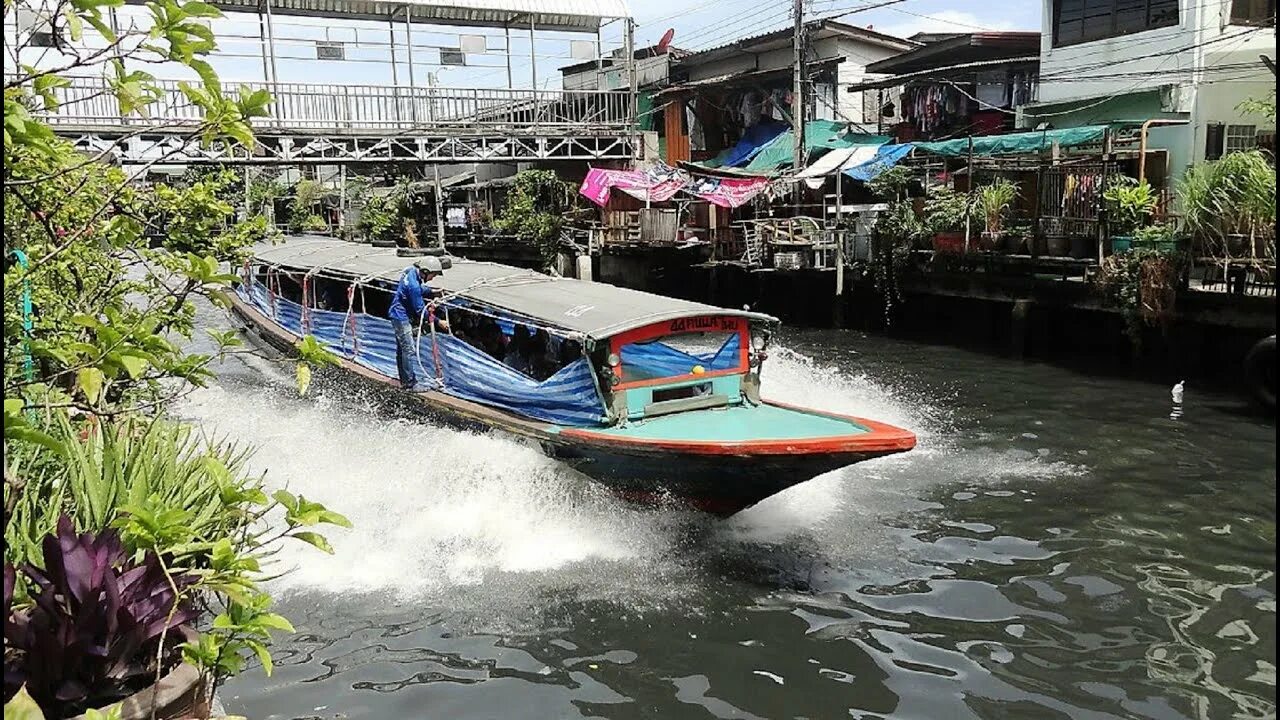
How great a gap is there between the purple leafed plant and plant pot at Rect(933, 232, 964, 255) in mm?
16864

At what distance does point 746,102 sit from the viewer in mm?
29672

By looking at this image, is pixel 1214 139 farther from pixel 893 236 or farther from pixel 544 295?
pixel 544 295

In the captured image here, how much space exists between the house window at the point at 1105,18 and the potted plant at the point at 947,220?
4676 millimetres

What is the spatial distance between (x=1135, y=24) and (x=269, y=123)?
62.2 ft

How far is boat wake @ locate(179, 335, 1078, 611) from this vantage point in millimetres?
7977

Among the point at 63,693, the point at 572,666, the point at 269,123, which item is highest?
the point at 269,123

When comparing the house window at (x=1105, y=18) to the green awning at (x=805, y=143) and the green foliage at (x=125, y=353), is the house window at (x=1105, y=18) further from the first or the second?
the green foliage at (x=125, y=353)

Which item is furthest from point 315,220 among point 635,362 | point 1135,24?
point 635,362

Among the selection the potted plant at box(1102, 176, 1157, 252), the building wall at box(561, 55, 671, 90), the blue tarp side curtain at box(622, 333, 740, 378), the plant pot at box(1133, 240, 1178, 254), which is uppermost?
the building wall at box(561, 55, 671, 90)

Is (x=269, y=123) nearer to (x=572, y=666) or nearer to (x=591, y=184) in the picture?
(x=591, y=184)

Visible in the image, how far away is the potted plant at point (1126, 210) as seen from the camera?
50.2 feet

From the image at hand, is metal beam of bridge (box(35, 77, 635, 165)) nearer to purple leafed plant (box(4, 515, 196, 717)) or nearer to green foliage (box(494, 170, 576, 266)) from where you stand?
green foliage (box(494, 170, 576, 266))

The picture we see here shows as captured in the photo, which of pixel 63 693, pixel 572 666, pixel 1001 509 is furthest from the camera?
pixel 1001 509

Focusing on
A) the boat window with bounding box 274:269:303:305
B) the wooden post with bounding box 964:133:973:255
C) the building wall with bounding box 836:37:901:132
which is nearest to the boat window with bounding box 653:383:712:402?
the boat window with bounding box 274:269:303:305
